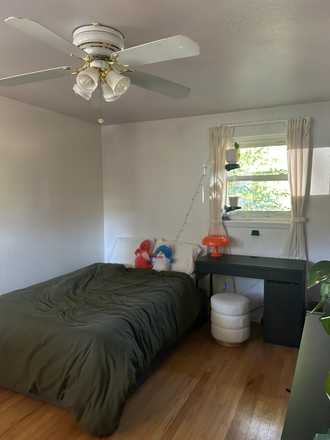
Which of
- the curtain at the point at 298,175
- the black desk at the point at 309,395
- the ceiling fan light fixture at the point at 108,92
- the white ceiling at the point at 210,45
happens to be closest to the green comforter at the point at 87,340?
the black desk at the point at 309,395

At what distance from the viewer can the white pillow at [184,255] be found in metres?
3.61

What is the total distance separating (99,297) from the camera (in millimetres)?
2857

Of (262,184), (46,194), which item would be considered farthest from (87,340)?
(262,184)

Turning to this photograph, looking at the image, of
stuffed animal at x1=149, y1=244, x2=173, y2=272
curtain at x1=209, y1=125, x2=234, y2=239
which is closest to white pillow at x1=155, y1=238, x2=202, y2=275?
stuffed animal at x1=149, y1=244, x2=173, y2=272

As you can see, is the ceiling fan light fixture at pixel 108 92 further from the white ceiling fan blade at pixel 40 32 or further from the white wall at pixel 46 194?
the white wall at pixel 46 194

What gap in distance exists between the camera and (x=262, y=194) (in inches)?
142

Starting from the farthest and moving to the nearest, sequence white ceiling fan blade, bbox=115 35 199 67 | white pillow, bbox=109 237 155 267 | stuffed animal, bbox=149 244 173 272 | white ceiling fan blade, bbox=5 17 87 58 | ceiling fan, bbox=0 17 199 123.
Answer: white pillow, bbox=109 237 155 267
stuffed animal, bbox=149 244 173 272
ceiling fan, bbox=0 17 199 123
white ceiling fan blade, bbox=115 35 199 67
white ceiling fan blade, bbox=5 17 87 58

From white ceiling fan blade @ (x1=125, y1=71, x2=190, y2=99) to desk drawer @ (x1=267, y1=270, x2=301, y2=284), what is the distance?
1881 mm

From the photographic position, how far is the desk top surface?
10.1 ft

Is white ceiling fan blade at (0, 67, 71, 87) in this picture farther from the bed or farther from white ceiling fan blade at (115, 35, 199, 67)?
the bed

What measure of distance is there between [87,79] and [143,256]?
2439 millimetres

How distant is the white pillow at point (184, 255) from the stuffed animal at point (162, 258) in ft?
0.24

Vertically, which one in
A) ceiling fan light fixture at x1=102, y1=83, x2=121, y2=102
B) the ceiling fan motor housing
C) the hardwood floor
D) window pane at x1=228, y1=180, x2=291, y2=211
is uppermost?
the ceiling fan motor housing

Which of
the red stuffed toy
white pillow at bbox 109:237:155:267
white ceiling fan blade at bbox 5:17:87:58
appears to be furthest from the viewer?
white pillow at bbox 109:237:155:267
